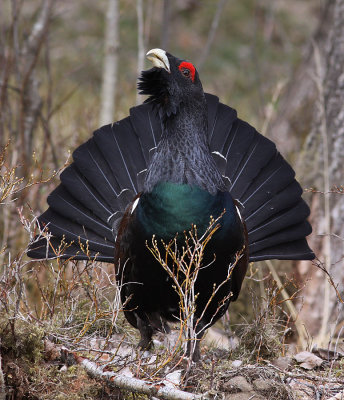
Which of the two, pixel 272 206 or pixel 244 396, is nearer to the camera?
pixel 244 396

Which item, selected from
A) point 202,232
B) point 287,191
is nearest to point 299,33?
point 287,191

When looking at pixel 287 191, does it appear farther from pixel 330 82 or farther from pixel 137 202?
pixel 330 82

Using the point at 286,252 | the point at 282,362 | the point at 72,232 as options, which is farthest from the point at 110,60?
the point at 282,362

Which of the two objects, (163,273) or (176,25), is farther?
(176,25)

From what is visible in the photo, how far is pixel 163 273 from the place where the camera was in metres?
4.22

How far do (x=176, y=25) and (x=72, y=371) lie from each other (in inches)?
608

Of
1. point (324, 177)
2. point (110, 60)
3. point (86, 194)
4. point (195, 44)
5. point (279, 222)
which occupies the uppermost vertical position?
point (195, 44)

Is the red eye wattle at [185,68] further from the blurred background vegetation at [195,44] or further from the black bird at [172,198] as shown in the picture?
the blurred background vegetation at [195,44]

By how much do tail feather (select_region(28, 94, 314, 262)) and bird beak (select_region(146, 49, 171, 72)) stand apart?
3.51 ft

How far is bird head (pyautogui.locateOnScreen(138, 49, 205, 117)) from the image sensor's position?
434cm

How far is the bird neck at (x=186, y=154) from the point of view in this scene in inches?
168

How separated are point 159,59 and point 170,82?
0.55ft

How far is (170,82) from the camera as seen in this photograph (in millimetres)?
4363

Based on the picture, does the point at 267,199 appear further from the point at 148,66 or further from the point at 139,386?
the point at 148,66
